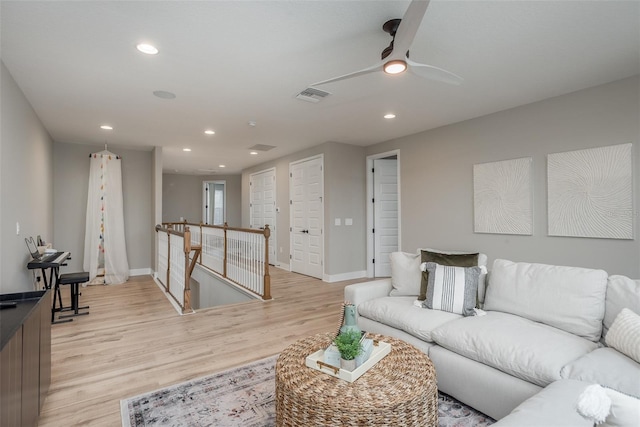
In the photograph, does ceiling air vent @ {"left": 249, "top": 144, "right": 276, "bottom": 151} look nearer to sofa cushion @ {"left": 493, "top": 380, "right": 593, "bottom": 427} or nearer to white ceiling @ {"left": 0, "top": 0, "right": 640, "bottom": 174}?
white ceiling @ {"left": 0, "top": 0, "right": 640, "bottom": 174}

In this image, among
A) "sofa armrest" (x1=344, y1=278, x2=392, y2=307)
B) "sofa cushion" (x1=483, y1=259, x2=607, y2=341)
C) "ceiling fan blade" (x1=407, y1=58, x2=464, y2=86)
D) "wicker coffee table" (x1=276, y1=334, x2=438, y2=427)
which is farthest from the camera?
"sofa armrest" (x1=344, y1=278, x2=392, y2=307)

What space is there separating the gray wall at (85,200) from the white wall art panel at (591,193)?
6.67 metres

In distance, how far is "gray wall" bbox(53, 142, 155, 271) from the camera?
5699 mm

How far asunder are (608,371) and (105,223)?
680cm

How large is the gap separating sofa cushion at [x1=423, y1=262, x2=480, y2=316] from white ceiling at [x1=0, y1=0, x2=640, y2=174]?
182 centimetres

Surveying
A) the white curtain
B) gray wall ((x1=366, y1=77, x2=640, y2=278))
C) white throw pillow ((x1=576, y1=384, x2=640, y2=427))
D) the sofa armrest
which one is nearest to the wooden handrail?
the white curtain

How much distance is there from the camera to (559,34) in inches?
93.4

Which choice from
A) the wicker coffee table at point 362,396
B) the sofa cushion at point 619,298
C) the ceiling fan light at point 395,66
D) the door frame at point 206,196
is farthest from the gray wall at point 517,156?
the door frame at point 206,196

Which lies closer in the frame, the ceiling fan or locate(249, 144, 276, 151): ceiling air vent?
the ceiling fan

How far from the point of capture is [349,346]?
1.56 m

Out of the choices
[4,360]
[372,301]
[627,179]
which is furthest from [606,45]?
[4,360]

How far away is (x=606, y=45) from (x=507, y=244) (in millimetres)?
2307

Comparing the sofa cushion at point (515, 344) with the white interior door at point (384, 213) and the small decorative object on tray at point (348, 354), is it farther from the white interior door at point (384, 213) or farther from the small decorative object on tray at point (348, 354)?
the white interior door at point (384, 213)

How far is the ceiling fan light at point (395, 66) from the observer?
2150mm
